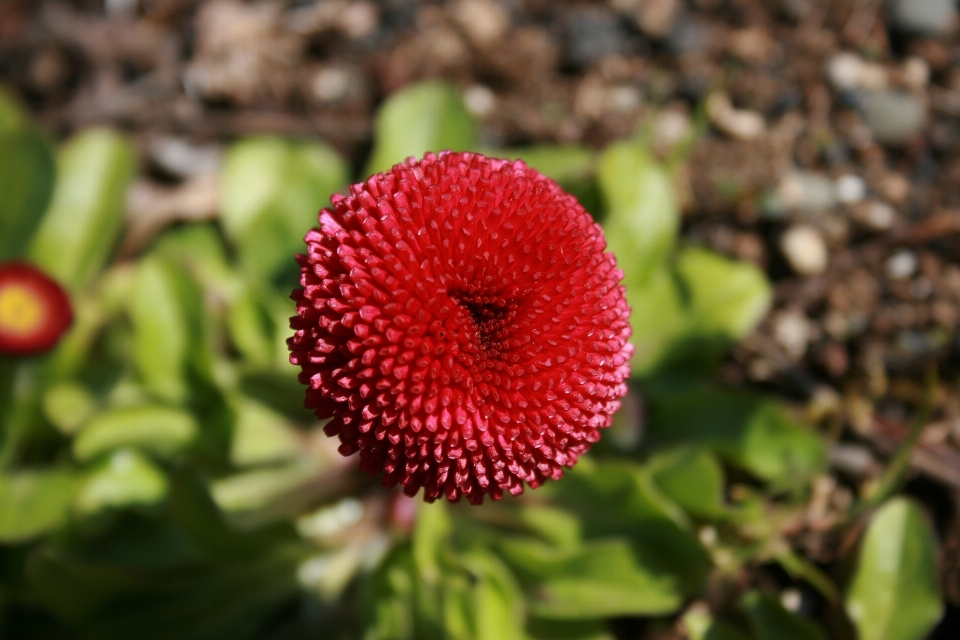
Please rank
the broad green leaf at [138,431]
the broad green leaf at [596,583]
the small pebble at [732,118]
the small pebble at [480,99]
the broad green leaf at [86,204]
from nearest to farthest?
1. the broad green leaf at [596,583]
2. the broad green leaf at [138,431]
3. the broad green leaf at [86,204]
4. the small pebble at [732,118]
5. the small pebble at [480,99]

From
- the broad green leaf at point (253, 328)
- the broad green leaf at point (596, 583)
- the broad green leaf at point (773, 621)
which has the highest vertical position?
the broad green leaf at point (253, 328)

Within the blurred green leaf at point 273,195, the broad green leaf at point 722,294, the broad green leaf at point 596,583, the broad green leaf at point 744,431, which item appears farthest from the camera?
the blurred green leaf at point 273,195

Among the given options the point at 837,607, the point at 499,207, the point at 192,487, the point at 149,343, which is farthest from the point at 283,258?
the point at 837,607

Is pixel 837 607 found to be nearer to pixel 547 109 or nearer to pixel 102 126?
pixel 547 109

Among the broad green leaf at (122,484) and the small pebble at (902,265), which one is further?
the small pebble at (902,265)

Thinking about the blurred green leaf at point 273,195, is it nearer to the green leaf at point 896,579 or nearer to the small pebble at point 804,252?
the small pebble at point 804,252

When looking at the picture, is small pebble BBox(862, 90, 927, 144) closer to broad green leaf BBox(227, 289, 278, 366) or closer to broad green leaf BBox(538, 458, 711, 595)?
broad green leaf BBox(538, 458, 711, 595)

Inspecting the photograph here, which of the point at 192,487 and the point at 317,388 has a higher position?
the point at 317,388

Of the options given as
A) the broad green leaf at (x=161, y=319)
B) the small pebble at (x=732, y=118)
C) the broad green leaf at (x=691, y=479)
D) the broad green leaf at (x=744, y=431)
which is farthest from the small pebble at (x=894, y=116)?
the broad green leaf at (x=161, y=319)
